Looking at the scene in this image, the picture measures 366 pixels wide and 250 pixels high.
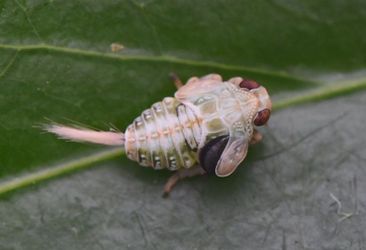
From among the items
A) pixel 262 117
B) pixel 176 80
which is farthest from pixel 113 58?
pixel 262 117

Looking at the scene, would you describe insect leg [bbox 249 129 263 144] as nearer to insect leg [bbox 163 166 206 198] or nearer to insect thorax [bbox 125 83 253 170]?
insect thorax [bbox 125 83 253 170]

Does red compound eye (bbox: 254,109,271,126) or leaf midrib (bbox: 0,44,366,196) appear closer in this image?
leaf midrib (bbox: 0,44,366,196)

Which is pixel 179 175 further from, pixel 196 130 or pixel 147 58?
pixel 147 58

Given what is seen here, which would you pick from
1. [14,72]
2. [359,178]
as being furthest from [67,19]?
[359,178]

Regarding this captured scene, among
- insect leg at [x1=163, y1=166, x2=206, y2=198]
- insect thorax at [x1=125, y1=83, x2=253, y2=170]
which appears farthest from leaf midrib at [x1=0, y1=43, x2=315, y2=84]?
insect leg at [x1=163, y1=166, x2=206, y2=198]

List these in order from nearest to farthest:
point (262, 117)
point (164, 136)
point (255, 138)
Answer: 1. point (164, 136)
2. point (262, 117)
3. point (255, 138)

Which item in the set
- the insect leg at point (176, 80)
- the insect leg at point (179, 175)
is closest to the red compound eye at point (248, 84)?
the insect leg at point (176, 80)

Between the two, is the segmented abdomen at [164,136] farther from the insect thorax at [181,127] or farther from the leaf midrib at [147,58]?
the leaf midrib at [147,58]
